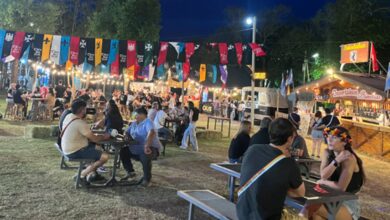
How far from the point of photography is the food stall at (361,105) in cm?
1201

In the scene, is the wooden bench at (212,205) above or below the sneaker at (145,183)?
above

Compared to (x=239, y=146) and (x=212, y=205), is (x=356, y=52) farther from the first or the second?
(x=212, y=205)

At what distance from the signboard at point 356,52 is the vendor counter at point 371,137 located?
12.9 ft

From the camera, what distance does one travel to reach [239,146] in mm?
5793

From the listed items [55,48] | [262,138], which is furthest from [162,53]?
[262,138]

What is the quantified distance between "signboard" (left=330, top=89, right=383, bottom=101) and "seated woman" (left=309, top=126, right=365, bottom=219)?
36.1 feet

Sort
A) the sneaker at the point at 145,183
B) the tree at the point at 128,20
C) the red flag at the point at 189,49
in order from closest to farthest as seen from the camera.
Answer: the sneaker at the point at 145,183, the red flag at the point at 189,49, the tree at the point at 128,20

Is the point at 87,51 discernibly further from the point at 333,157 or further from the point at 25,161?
the point at 333,157

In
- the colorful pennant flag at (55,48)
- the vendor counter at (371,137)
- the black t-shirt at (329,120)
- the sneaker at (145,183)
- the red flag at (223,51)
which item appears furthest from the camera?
the red flag at (223,51)

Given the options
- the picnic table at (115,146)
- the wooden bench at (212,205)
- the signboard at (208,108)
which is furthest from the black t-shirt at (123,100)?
the wooden bench at (212,205)

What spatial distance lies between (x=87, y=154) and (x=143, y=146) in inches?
37.2

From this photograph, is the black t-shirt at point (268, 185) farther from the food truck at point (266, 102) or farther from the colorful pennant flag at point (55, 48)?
the food truck at point (266, 102)

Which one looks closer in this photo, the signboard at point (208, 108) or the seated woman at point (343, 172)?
the seated woman at point (343, 172)

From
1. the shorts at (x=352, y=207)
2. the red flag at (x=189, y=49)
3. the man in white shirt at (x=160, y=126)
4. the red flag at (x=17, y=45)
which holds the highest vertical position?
the red flag at (x=189, y=49)
